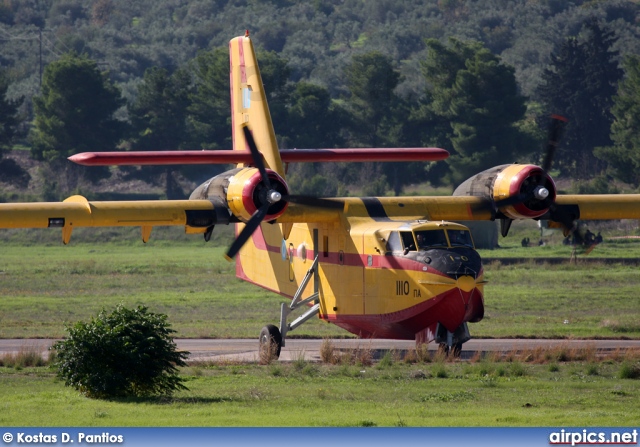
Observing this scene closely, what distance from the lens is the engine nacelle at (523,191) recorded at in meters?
27.8

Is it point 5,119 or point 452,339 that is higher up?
point 5,119

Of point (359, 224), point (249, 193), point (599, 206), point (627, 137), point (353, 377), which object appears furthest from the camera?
point (627, 137)

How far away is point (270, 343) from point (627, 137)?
206ft

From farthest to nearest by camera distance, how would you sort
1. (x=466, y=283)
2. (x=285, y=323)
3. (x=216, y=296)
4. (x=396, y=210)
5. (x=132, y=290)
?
(x=132, y=290)
(x=216, y=296)
(x=285, y=323)
(x=396, y=210)
(x=466, y=283)

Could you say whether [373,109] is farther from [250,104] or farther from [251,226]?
[251,226]

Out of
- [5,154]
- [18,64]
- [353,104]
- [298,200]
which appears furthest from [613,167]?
[18,64]

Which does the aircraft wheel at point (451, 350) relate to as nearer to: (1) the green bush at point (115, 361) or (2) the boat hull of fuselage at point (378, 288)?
(2) the boat hull of fuselage at point (378, 288)

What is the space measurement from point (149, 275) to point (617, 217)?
2986cm

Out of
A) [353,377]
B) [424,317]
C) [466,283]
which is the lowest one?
[353,377]

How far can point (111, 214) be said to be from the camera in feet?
88.3

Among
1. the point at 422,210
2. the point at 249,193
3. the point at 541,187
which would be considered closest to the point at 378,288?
the point at 422,210

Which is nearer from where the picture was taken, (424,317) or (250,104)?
(424,317)

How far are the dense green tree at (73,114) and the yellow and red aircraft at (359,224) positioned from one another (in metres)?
59.4

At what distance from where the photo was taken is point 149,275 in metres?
54.7
